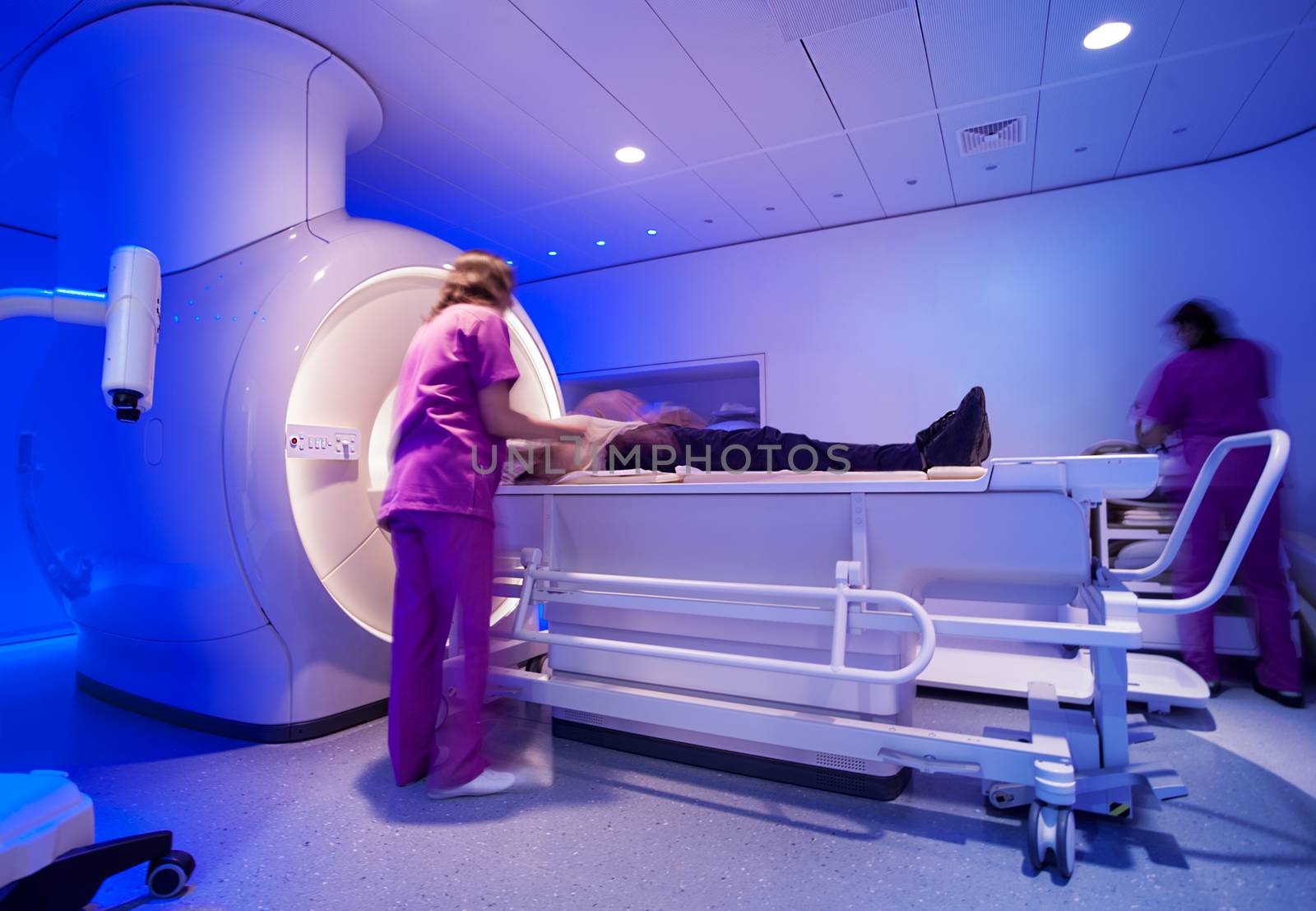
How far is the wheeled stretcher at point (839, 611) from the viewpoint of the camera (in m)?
1.49

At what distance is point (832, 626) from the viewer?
1663 mm

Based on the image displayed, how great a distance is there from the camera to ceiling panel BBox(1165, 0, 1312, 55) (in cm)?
229

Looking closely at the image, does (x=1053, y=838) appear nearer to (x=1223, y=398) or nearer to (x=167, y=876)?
(x=167, y=876)

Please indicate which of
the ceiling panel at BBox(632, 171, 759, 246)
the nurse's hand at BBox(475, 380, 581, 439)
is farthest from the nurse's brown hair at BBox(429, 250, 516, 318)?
the ceiling panel at BBox(632, 171, 759, 246)

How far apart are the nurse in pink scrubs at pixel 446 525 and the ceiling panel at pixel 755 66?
1330mm

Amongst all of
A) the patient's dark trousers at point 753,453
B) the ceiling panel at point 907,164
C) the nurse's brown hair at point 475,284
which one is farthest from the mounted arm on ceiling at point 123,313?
the ceiling panel at point 907,164

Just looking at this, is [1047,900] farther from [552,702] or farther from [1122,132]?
[1122,132]

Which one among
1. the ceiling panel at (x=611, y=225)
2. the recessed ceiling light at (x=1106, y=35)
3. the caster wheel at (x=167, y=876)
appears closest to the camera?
the caster wheel at (x=167, y=876)

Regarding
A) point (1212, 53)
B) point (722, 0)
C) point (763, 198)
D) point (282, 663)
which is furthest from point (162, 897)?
point (1212, 53)

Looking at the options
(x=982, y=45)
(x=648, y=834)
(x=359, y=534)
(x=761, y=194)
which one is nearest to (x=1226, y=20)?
(x=982, y=45)

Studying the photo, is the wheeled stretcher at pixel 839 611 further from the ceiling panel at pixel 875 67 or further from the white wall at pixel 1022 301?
the white wall at pixel 1022 301

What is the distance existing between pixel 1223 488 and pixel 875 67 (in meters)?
2.10

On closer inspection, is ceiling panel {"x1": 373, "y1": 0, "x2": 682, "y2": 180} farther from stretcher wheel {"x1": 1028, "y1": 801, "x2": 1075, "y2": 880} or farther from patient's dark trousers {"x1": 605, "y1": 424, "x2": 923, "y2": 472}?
stretcher wheel {"x1": 1028, "y1": 801, "x2": 1075, "y2": 880}

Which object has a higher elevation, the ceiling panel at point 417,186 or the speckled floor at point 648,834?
the ceiling panel at point 417,186
